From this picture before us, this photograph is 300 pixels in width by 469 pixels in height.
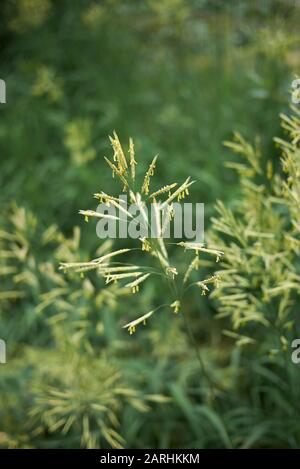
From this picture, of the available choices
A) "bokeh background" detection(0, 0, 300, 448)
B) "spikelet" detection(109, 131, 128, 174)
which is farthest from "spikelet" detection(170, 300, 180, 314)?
"bokeh background" detection(0, 0, 300, 448)

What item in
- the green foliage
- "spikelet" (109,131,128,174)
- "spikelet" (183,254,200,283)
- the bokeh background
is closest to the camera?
"spikelet" (109,131,128,174)

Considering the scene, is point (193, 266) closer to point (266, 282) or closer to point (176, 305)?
point (176, 305)

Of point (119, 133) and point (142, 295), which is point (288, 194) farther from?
point (119, 133)

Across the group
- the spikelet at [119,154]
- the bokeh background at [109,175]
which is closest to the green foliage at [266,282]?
the bokeh background at [109,175]

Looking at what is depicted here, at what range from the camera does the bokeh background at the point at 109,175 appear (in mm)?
2051

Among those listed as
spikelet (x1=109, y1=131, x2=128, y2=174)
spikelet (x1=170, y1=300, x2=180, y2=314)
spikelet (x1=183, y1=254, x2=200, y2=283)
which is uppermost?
spikelet (x1=109, y1=131, x2=128, y2=174)

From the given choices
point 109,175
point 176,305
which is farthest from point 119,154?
point 109,175

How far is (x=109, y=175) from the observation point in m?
3.08

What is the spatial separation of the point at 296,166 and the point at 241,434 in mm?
1020

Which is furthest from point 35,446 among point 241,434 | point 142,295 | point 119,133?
point 119,133

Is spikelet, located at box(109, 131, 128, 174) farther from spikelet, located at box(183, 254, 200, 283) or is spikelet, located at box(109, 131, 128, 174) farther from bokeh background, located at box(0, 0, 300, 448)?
bokeh background, located at box(0, 0, 300, 448)

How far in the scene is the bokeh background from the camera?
80.7 inches

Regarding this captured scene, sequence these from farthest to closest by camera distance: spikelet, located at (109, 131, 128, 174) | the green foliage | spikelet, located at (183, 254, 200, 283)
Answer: the green foliage, spikelet, located at (183, 254, 200, 283), spikelet, located at (109, 131, 128, 174)

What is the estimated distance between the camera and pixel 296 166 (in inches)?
57.8
